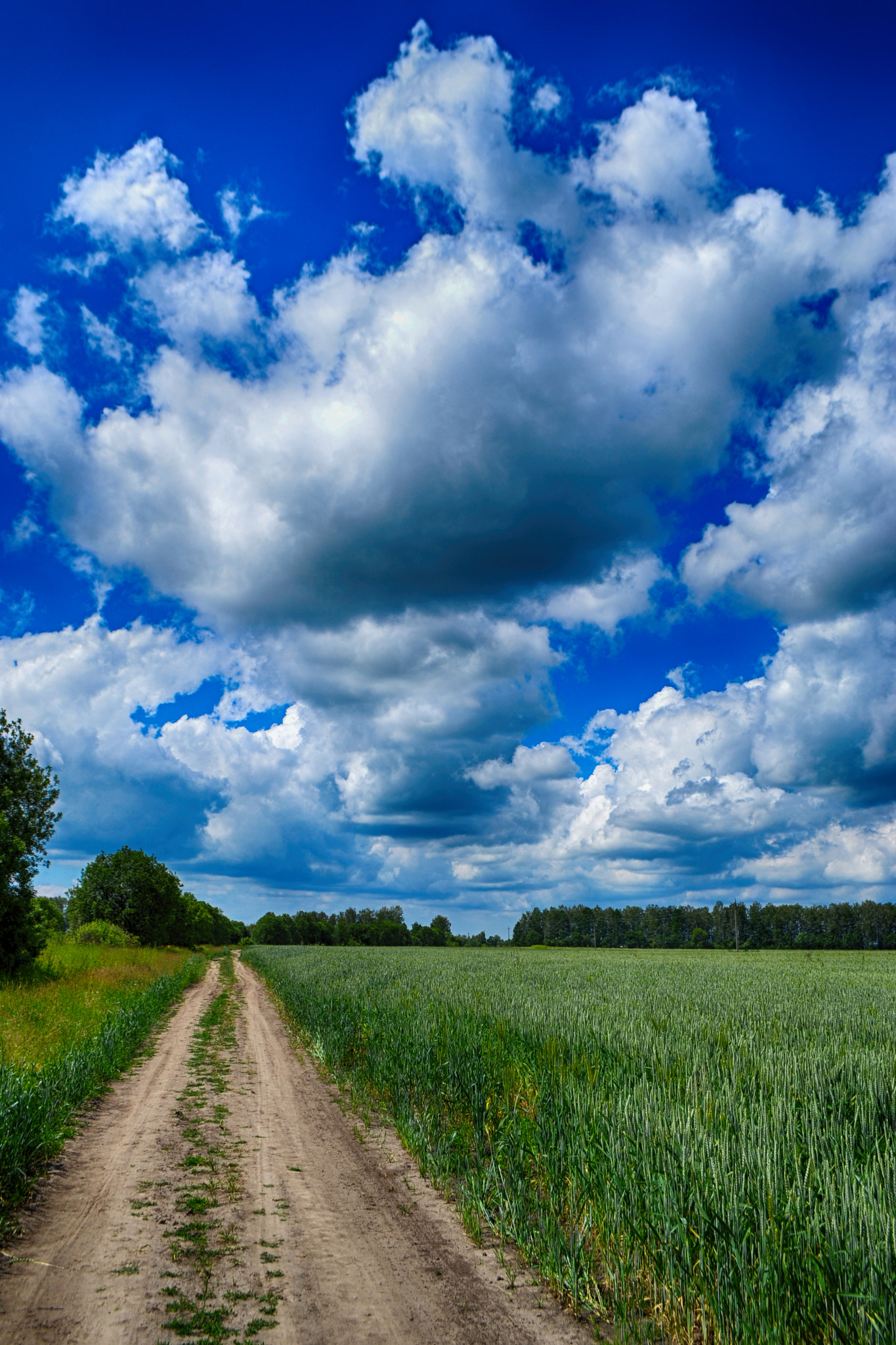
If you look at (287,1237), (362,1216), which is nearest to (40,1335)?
(287,1237)

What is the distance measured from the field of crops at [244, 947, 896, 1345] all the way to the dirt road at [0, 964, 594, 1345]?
0.51 meters

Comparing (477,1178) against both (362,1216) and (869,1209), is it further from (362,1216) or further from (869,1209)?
(869,1209)

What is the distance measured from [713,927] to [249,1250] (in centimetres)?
19454

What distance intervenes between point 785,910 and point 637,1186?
190 m

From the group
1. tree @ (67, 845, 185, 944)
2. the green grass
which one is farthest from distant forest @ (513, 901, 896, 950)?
the green grass

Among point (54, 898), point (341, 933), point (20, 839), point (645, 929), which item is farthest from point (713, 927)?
point (20, 839)

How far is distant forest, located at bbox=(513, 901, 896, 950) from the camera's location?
154750mm

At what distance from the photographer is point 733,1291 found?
4535 millimetres

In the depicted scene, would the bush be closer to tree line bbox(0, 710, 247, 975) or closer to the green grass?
tree line bbox(0, 710, 247, 975)

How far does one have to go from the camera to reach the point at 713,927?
177m

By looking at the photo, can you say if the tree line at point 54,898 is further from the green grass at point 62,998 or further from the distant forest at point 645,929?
the distant forest at point 645,929

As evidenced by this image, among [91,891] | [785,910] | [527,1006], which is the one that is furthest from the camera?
[785,910]

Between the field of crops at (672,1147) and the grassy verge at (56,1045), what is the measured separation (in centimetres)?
461

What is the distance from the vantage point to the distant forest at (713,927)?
155 metres
